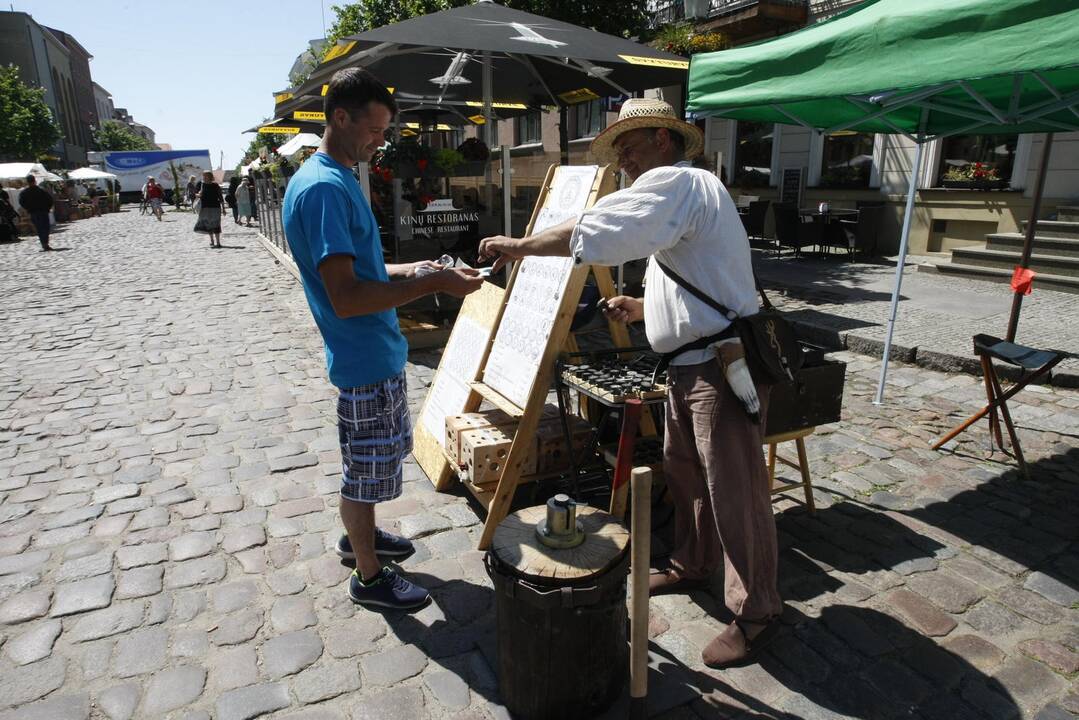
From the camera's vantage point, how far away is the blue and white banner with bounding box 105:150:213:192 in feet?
146

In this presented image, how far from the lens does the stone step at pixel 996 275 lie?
30.4 feet

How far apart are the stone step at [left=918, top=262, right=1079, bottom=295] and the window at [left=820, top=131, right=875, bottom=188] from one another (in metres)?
3.63

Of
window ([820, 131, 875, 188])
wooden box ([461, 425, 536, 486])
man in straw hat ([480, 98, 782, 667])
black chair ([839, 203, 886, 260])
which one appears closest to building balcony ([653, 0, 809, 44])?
window ([820, 131, 875, 188])

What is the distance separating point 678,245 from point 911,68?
208 cm

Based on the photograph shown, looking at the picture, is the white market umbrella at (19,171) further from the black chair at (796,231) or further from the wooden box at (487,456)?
the wooden box at (487,456)

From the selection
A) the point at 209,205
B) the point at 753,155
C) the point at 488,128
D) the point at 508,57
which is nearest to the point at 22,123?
the point at 209,205

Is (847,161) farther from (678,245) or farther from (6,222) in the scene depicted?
(6,222)

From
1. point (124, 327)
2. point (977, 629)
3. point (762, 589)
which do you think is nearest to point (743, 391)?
point (762, 589)

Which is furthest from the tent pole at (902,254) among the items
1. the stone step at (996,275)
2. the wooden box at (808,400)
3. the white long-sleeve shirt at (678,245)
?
the stone step at (996,275)

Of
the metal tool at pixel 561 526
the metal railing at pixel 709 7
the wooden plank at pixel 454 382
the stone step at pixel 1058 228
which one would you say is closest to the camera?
the metal tool at pixel 561 526

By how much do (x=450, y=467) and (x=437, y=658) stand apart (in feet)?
4.75

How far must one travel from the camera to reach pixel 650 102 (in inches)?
103

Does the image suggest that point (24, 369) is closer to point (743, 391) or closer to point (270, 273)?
point (270, 273)

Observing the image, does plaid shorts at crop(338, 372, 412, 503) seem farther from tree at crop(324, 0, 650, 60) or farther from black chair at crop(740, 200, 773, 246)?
black chair at crop(740, 200, 773, 246)
